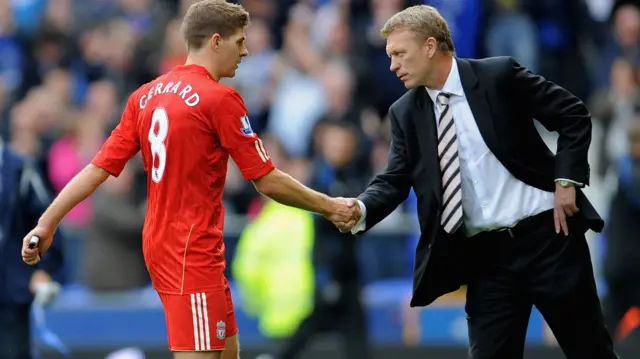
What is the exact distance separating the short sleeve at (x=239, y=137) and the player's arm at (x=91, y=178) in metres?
0.50

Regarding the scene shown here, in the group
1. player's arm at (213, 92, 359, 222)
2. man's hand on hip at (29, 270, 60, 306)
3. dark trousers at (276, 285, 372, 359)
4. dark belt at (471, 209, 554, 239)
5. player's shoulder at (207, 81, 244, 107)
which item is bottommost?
dark trousers at (276, 285, 372, 359)

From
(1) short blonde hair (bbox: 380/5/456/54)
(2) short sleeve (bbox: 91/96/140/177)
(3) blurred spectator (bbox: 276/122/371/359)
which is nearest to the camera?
(2) short sleeve (bbox: 91/96/140/177)

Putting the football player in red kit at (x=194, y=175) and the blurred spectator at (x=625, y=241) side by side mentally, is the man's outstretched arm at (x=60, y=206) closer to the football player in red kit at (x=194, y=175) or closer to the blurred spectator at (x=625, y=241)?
the football player in red kit at (x=194, y=175)

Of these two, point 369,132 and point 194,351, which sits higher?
point 369,132

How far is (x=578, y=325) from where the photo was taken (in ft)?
21.7

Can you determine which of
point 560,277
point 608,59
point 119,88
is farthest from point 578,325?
point 119,88

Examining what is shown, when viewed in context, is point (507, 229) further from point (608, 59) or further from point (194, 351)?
point (608, 59)

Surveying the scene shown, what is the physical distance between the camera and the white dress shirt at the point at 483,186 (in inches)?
262

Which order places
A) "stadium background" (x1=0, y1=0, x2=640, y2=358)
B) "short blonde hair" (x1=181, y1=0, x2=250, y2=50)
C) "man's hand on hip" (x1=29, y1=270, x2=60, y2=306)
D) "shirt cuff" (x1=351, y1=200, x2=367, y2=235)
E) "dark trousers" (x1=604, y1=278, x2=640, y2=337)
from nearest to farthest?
1. "short blonde hair" (x1=181, y1=0, x2=250, y2=50)
2. "shirt cuff" (x1=351, y1=200, x2=367, y2=235)
3. "man's hand on hip" (x1=29, y1=270, x2=60, y2=306)
4. "dark trousers" (x1=604, y1=278, x2=640, y2=337)
5. "stadium background" (x1=0, y1=0, x2=640, y2=358)

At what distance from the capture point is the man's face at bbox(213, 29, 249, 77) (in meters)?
6.30

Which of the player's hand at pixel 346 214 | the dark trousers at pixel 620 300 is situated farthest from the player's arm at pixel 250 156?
the dark trousers at pixel 620 300

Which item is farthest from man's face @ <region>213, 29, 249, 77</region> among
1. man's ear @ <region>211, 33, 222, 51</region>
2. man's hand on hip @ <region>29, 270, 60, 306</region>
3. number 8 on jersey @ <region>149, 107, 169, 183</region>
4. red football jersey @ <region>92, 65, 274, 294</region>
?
man's hand on hip @ <region>29, 270, 60, 306</region>

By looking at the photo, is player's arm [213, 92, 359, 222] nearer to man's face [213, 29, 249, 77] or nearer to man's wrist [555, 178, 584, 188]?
man's face [213, 29, 249, 77]

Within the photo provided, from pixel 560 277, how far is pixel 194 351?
75.9 inches
